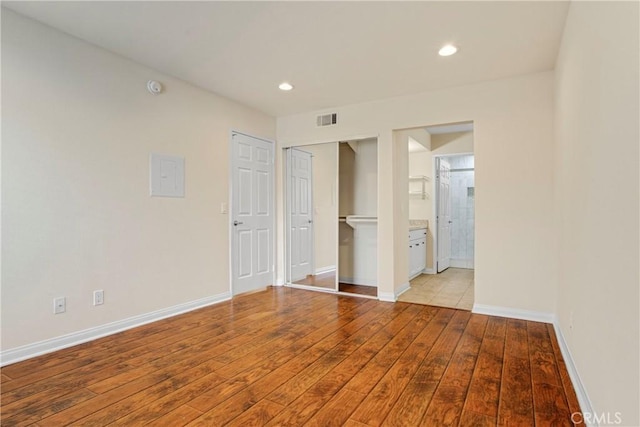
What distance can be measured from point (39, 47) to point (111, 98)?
0.58m

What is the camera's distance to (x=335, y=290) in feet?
15.4

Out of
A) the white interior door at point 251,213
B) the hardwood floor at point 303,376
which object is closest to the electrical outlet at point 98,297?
the hardwood floor at point 303,376

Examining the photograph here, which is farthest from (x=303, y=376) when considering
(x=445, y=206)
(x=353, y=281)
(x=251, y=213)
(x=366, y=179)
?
(x=445, y=206)

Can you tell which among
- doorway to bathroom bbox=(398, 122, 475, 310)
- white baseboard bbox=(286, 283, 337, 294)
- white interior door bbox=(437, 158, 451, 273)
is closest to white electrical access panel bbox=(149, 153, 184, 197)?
white baseboard bbox=(286, 283, 337, 294)

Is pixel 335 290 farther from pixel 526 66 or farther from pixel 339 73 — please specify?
pixel 526 66

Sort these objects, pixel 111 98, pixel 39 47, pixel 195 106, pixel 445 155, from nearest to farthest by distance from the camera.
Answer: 1. pixel 39 47
2. pixel 111 98
3. pixel 195 106
4. pixel 445 155

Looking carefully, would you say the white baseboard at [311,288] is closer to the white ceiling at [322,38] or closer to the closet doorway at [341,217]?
the closet doorway at [341,217]

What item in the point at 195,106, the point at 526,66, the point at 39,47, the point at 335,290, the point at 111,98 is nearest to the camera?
the point at 39,47

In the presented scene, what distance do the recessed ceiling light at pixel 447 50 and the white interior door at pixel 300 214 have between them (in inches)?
103

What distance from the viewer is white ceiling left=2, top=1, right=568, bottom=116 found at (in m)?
2.39

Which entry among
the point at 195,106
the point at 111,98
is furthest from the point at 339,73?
the point at 111,98

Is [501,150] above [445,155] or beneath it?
beneath

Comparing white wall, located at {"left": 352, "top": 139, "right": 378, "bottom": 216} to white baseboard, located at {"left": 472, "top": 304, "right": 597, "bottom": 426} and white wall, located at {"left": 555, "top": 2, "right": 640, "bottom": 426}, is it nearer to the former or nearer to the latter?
white baseboard, located at {"left": 472, "top": 304, "right": 597, "bottom": 426}

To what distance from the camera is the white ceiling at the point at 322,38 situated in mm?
2389
